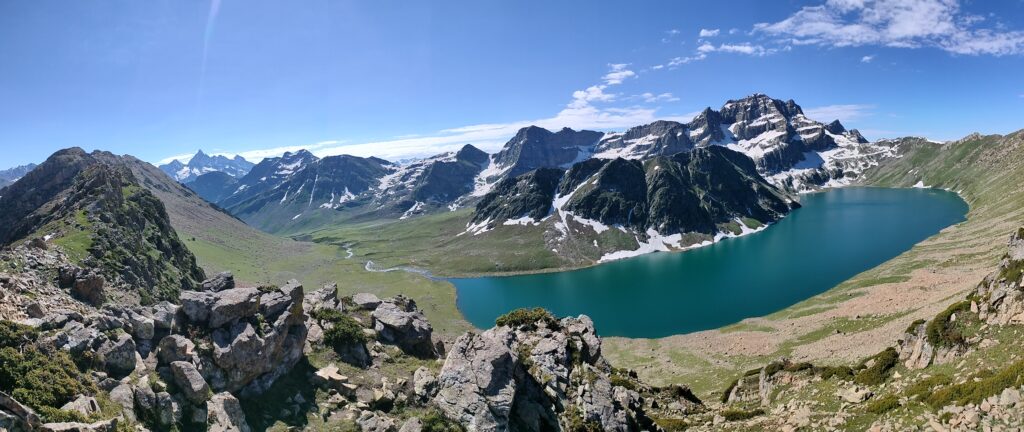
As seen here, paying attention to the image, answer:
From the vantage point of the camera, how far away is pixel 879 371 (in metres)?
30.5

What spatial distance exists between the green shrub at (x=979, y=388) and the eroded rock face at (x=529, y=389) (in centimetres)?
1772

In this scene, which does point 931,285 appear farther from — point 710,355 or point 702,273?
point 702,273

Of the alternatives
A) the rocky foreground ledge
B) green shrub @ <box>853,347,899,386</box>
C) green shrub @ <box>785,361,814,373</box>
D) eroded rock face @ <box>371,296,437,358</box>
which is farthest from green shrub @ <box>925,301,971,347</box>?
eroded rock face @ <box>371,296,437,358</box>

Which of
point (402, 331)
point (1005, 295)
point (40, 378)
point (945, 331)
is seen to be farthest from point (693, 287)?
point (40, 378)

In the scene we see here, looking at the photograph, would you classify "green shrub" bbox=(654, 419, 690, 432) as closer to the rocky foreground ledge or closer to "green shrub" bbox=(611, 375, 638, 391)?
the rocky foreground ledge

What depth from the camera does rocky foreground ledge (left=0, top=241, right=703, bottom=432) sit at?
71.3ft

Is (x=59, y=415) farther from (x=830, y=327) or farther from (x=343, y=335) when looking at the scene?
(x=830, y=327)

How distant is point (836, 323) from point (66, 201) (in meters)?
150

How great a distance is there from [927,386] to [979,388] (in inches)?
173

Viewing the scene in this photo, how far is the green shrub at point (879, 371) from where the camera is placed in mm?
29922

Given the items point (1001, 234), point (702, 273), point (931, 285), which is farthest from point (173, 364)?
point (702, 273)

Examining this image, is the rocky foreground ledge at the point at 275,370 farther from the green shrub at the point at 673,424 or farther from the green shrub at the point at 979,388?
the green shrub at the point at 979,388

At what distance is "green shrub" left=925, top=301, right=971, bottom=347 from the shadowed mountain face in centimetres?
9335

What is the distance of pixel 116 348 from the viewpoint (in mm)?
24453
